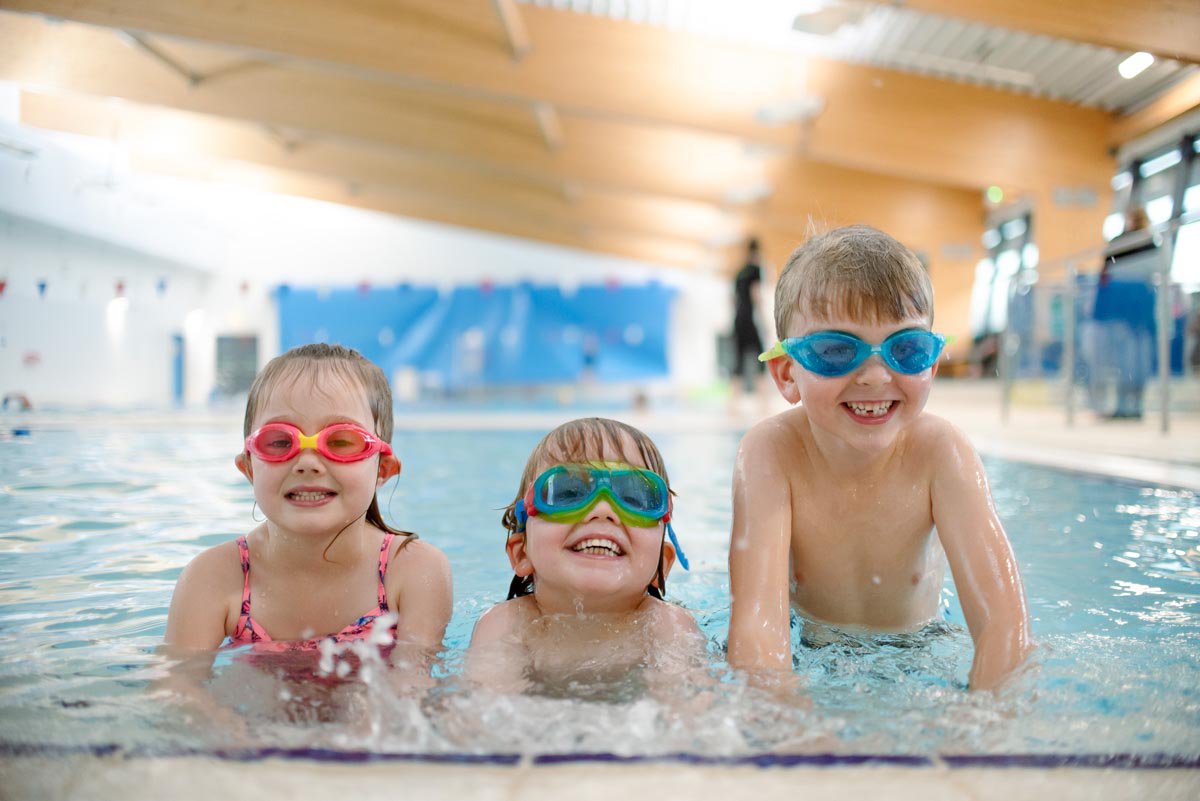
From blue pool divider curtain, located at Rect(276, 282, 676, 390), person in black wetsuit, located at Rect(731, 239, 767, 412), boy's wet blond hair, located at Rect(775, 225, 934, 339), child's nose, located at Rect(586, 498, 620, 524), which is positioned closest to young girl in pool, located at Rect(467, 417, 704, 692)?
child's nose, located at Rect(586, 498, 620, 524)

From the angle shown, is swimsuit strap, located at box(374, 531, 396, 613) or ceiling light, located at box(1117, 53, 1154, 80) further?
ceiling light, located at box(1117, 53, 1154, 80)

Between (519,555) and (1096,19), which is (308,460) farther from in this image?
(1096,19)

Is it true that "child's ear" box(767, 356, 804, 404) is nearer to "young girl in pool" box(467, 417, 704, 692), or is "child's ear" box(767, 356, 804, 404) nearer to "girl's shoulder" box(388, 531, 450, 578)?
"young girl in pool" box(467, 417, 704, 692)

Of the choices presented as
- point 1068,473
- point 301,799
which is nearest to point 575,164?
point 1068,473

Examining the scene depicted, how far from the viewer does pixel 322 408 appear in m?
1.77

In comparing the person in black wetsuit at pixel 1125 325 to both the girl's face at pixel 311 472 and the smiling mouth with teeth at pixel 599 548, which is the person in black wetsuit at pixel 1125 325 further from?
the girl's face at pixel 311 472

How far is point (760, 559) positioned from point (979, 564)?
15.5 inches

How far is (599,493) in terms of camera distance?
172 centimetres

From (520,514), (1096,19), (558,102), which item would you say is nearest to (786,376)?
(520,514)

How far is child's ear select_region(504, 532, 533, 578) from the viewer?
189 cm

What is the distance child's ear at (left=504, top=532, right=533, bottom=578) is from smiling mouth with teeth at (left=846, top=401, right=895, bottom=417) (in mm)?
721

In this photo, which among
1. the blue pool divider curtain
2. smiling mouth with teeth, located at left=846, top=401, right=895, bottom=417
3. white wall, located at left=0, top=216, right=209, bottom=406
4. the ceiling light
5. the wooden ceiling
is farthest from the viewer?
the blue pool divider curtain

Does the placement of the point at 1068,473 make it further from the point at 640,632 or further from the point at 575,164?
the point at 575,164

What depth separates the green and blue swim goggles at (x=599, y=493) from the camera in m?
1.73
